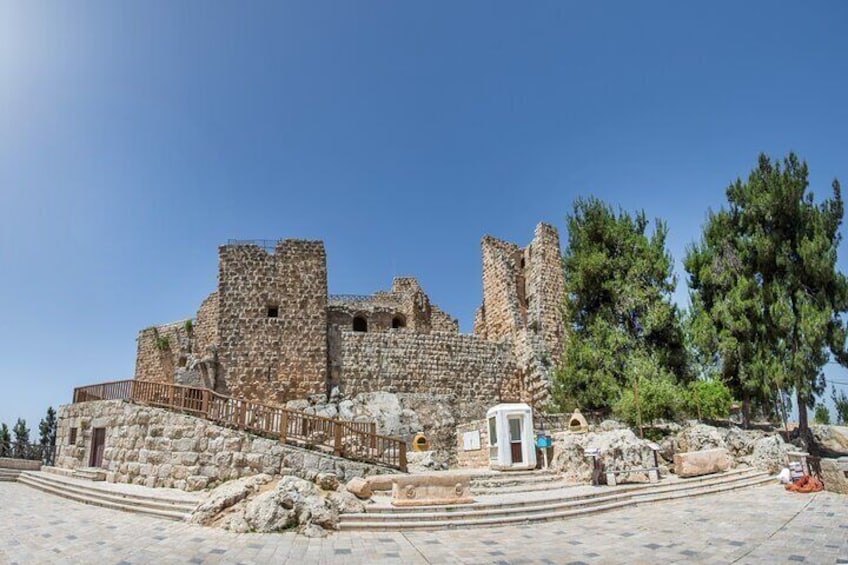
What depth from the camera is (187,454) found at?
478 inches

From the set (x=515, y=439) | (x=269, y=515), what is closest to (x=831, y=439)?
(x=515, y=439)

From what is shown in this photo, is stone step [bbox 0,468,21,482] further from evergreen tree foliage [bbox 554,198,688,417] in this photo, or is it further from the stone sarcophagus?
evergreen tree foliage [bbox 554,198,688,417]

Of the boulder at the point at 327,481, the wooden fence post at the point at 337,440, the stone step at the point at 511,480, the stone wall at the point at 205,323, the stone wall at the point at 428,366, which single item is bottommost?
the stone step at the point at 511,480

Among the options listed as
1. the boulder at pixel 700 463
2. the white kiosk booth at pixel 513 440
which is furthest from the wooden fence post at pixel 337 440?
the boulder at pixel 700 463

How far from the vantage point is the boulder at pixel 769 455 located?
13930 mm

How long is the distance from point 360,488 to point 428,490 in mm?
1253

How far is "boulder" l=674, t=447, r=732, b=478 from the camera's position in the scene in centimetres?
1327

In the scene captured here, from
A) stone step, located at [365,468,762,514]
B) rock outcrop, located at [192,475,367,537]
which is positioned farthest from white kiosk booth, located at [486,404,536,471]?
rock outcrop, located at [192,475,367,537]

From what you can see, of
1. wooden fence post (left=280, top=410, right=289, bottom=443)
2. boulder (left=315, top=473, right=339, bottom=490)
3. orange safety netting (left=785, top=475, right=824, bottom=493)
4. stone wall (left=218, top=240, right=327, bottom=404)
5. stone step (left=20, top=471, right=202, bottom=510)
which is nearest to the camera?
stone step (left=20, top=471, right=202, bottom=510)

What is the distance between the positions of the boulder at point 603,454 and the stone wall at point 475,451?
8.09 feet

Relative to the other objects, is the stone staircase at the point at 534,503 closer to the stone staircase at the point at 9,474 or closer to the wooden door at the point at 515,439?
the wooden door at the point at 515,439

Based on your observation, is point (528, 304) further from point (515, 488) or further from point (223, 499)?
point (223, 499)

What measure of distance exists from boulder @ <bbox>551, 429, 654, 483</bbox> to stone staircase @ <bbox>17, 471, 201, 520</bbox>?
8499 millimetres

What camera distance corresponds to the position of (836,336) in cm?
2016
